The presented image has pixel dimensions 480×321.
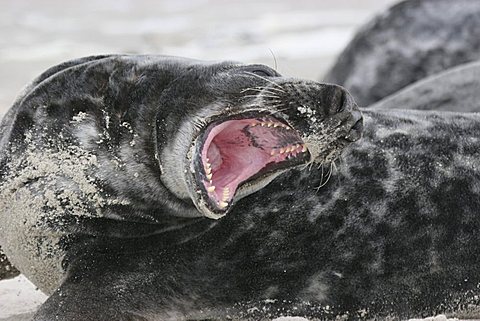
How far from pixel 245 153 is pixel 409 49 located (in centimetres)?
362

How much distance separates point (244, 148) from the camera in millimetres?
3150

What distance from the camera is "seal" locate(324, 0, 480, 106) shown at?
6.40 meters

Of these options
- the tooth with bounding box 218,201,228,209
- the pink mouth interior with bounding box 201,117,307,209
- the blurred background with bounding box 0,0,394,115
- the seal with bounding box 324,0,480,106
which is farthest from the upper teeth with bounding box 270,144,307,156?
the blurred background with bounding box 0,0,394,115

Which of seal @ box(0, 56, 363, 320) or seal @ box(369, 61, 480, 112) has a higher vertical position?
seal @ box(0, 56, 363, 320)

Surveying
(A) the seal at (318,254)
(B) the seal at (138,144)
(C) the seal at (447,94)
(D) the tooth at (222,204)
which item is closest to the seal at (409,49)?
(C) the seal at (447,94)

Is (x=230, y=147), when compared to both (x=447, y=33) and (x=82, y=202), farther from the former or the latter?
(x=447, y=33)

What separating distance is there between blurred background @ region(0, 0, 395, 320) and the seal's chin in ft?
17.5

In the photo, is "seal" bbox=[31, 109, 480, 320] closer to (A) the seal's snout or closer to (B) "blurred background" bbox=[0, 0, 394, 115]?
(A) the seal's snout

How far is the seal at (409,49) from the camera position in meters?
6.40

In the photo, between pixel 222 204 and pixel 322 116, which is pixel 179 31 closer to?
pixel 322 116

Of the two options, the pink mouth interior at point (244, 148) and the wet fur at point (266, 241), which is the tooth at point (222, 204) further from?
the wet fur at point (266, 241)

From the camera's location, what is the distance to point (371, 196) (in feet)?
11.3

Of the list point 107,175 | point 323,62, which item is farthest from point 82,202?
point 323,62

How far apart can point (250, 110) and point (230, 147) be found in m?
0.19
